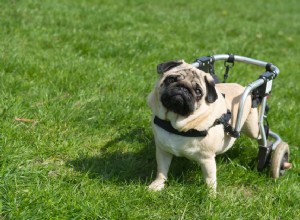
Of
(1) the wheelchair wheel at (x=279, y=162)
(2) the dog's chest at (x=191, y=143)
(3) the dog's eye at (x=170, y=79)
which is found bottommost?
(1) the wheelchair wheel at (x=279, y=162)

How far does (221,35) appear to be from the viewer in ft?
29.9

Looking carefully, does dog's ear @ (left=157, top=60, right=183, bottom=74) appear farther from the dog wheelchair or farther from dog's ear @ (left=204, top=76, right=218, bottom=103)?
the dog wheelchair

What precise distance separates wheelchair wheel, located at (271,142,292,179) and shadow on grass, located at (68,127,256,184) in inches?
10.4

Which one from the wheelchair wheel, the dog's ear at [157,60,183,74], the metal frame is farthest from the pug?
the wheelchair wheel

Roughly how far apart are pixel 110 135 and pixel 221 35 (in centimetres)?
534

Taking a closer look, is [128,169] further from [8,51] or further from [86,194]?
[8,51]

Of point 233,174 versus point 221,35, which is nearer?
point 233,174

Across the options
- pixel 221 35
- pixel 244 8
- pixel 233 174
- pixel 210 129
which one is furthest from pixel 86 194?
pixel 244 8

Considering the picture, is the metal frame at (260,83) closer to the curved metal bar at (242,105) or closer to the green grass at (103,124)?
the curved metal bar at (242,105)

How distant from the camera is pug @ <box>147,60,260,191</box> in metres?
3.26

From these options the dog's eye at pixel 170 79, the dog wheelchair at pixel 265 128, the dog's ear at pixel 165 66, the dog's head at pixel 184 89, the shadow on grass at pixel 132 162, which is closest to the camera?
the dog's head at pixel 184 89

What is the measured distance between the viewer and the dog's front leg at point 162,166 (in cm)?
369

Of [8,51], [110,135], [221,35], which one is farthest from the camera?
[221,35]

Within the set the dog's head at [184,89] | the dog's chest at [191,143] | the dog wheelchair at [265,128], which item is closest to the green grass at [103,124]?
the dog wheelchair at [265,128]
